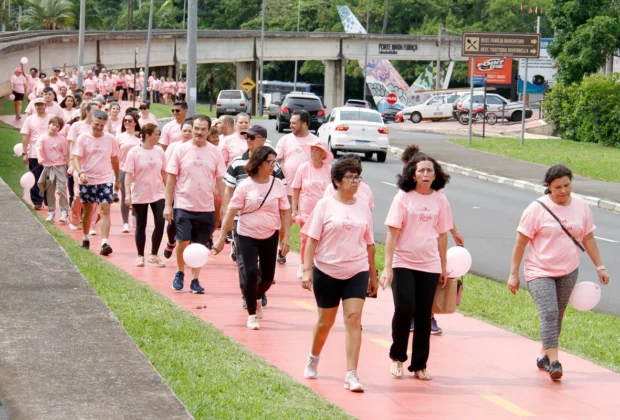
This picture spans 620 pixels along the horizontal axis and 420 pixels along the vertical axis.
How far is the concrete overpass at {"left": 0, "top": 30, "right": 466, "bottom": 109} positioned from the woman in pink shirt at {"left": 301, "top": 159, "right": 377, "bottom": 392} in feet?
118

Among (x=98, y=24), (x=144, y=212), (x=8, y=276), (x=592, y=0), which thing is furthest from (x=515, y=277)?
(x=98, y=24)

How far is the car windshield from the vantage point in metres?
35.5

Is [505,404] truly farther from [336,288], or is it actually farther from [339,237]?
[339,237]

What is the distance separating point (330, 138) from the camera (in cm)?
3425

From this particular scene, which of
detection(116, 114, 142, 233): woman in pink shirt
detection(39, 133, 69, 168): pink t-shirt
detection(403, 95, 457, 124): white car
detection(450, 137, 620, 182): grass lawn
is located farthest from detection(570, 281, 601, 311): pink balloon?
detection(403, 95, 457, 124): white car

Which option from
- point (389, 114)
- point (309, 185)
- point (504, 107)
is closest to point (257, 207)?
point (309, 185)

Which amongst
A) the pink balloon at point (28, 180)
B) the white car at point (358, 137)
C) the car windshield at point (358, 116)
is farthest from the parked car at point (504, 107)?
the pink balloon at point (28, 180)

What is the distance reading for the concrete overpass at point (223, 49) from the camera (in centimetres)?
5053

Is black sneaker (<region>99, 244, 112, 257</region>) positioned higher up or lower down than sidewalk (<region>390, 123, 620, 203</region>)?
higher up

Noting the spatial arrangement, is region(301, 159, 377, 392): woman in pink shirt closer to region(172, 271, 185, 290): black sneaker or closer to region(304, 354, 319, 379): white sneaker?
region(304, 354, 319, 379): white sneaker

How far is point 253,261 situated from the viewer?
10688mm

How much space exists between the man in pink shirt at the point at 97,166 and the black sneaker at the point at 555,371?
758cm

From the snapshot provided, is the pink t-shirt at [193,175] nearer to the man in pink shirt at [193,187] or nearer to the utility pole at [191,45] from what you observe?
the man in pink shirt at [193,187]

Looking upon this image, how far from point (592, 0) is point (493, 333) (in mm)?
35573
